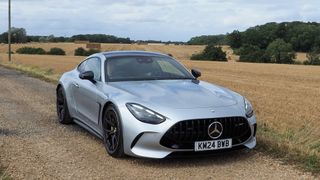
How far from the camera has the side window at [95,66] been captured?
7.45 meters

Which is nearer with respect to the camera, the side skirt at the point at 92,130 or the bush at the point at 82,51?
the side skirt at the point at 92,130

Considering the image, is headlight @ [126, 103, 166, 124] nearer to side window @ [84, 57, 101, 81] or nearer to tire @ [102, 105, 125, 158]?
tire @ [102, 105, 125, 158]

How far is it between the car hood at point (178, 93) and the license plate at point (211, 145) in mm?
424

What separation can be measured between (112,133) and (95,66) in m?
1.76

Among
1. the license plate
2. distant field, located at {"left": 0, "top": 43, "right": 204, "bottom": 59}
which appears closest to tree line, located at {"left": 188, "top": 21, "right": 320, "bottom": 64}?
distant field, located at {"left": 0, "top": 43, "right": 204, "bottom": 59}

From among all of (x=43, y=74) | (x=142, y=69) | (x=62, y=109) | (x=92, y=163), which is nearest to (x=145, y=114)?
(x=92, y=163)

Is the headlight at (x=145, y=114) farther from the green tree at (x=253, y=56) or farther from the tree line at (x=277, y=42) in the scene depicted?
the green tree at (x=253, y=56)

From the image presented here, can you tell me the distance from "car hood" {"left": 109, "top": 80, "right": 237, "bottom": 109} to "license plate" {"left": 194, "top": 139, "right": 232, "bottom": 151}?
42 centimetres

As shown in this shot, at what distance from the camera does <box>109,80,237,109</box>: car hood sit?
596cm

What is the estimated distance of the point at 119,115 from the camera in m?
6.05

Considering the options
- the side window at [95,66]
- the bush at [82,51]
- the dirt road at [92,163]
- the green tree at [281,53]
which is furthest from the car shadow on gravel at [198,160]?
the bush at [82,51]

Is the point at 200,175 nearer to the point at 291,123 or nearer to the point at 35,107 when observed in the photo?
the point at 291,123

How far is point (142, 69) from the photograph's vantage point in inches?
290

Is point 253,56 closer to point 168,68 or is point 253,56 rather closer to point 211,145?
point 168,68
